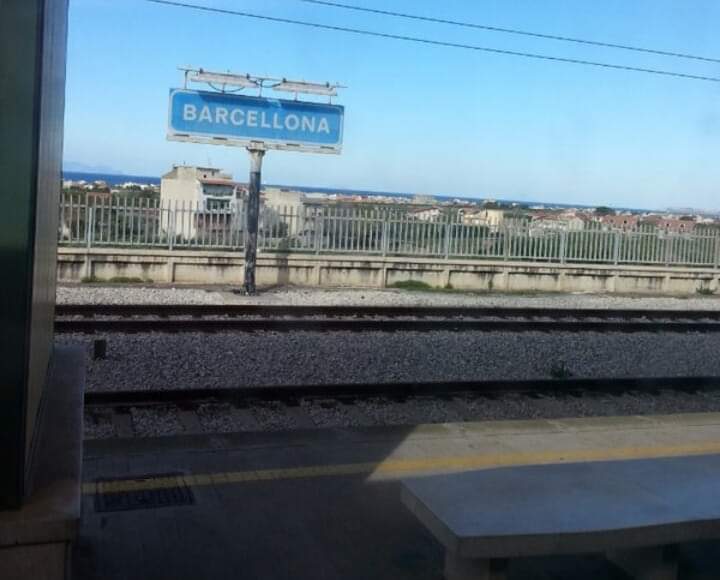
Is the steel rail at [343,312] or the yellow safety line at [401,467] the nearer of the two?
the yellow safety line at [401,467]

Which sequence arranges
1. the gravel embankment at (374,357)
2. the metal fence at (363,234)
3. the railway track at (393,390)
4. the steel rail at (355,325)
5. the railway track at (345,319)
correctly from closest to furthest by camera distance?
the railway track at (393,390), the gravel embankment at (374,357), the steel rail at (355,325), the railway track at (345,319), the metal fence at (363,234)

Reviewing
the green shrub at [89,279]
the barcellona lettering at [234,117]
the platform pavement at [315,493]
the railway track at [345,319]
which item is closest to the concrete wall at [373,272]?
the green shrub at [89,279]

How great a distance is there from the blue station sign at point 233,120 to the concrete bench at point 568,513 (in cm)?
1339

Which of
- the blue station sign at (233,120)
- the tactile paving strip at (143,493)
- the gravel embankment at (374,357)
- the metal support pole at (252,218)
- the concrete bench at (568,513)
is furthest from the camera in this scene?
the blue station sign at (233,120)

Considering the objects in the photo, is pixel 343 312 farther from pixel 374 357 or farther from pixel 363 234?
pixel 363 234

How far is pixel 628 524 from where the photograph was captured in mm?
3580

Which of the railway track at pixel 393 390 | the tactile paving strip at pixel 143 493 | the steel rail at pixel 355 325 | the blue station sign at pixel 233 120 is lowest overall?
the tactile paving strip at pixel 143 493

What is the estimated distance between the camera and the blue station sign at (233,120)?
1702 cm

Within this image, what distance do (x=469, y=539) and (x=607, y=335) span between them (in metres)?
9.67

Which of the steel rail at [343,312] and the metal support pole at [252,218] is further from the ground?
the metal support pole at [252,218]

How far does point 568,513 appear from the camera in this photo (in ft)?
12.1

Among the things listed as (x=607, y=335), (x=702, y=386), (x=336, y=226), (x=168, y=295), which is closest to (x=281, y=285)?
(x=336, y=226)

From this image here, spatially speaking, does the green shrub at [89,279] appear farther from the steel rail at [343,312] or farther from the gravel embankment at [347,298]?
the steel rail at [343,312]

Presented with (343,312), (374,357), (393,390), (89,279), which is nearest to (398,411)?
(393,390)
